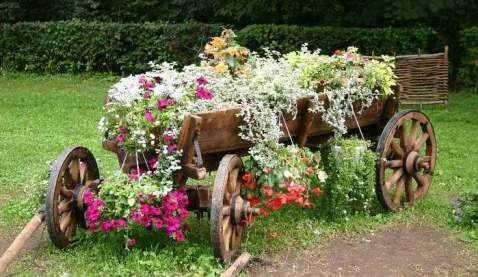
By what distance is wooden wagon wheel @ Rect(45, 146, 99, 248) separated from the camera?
5.03m

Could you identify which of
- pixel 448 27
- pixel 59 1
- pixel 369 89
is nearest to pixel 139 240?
pixel 369 89

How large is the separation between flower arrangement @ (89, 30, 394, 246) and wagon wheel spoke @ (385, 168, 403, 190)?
2.75ft

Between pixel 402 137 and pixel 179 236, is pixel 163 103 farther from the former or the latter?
pixel 402 137

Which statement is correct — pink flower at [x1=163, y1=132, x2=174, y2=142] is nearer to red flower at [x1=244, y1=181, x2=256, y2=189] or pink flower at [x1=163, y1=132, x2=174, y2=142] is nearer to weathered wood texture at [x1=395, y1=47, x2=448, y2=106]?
red flower at [x1=244, y1=181, x2=256, y2=189]

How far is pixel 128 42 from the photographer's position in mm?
17516

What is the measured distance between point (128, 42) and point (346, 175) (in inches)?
490

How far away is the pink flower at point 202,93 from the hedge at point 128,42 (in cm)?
1048

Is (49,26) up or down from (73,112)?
up

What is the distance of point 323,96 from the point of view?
5.61 meters

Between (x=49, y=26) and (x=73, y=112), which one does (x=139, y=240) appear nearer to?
(x=73, y=112)

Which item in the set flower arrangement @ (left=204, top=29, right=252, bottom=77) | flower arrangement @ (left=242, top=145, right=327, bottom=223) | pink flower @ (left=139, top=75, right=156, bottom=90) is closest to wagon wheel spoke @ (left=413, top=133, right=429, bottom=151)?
flower arrangement @ (left=242, top=145, right=327, bottom=223)

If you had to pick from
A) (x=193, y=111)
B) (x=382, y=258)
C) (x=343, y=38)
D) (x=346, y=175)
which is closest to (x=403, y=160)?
(x=346, y=175)

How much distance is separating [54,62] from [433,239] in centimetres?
1391

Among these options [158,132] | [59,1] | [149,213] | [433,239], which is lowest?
[433,239]
